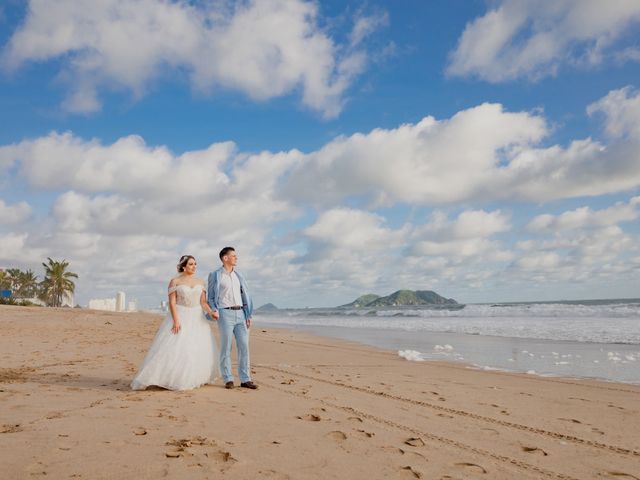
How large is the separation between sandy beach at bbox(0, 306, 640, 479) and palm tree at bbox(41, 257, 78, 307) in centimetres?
7583

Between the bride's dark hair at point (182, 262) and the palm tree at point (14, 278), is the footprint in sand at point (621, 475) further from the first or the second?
the palm tree at point (14, 278)

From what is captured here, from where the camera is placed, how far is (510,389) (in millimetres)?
8148

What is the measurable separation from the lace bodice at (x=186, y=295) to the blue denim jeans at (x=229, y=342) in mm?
487

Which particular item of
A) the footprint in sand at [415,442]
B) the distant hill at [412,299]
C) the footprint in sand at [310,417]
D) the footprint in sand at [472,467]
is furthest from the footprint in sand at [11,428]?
the distant hill at [412,299]

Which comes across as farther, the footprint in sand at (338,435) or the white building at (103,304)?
the white building at (103,304)

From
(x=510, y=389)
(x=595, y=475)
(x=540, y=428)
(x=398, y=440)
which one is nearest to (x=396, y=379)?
(x=510, y=389)

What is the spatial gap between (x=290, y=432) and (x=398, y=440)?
108cm

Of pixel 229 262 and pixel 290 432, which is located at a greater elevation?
pixel 229 262

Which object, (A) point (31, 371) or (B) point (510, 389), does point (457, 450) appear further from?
(A) point (31, 371)

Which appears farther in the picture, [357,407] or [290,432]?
[357,407]

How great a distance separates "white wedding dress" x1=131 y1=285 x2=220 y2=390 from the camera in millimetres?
6863

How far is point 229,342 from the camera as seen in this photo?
7641 mm

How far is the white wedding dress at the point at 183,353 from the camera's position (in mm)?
6863

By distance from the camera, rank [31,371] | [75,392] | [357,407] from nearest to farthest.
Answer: [357,407], [75,392], [31,371]
